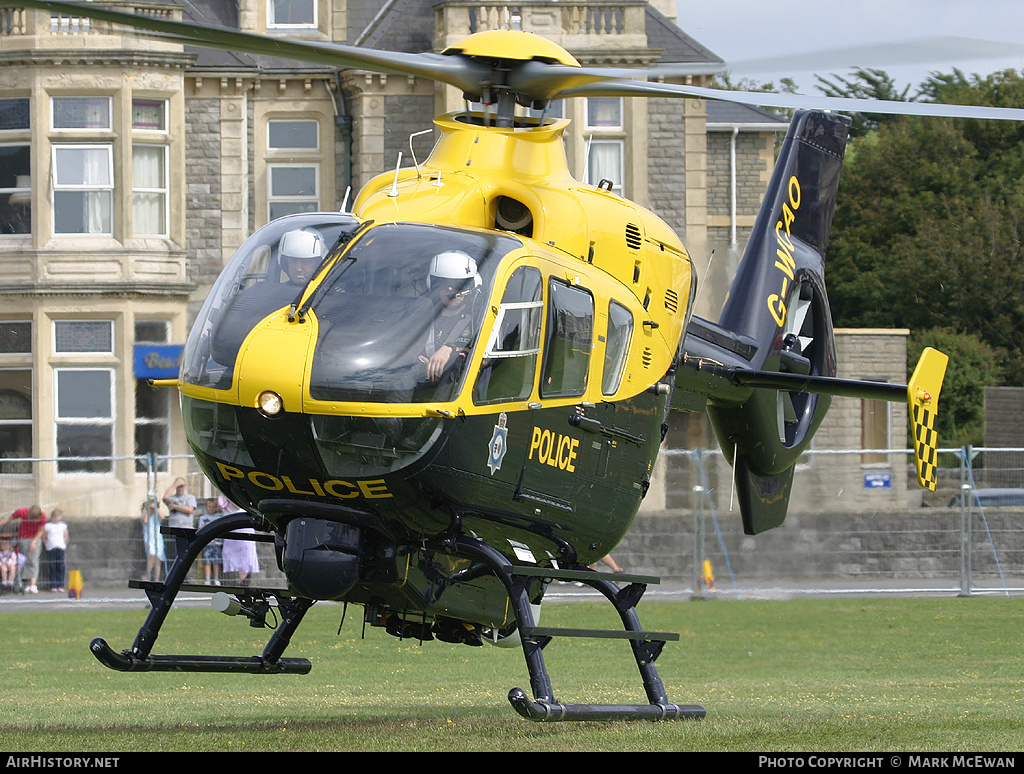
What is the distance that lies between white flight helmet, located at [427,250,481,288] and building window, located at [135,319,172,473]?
20.0 meters

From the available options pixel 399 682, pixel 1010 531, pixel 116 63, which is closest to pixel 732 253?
pixel 1010 531

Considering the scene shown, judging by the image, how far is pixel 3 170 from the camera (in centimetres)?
2794

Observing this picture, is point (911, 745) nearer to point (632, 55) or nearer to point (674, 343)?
point (674, 343)

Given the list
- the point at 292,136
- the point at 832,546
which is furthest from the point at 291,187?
the point at 832,546

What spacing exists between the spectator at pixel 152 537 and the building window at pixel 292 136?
9.83 metres

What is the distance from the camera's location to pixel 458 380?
27.3 ft

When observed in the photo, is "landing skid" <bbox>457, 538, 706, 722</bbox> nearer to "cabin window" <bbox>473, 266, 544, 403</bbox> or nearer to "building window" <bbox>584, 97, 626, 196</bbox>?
"cabin window" <bbox>473, 266, 544, 403</bbox>

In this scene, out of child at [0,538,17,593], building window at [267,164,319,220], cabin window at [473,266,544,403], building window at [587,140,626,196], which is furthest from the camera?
building window at [587,140,626,196]

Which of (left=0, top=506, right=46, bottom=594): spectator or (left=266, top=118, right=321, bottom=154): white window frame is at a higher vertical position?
(left=266, top=118, right=321, bottom=154): white window frame

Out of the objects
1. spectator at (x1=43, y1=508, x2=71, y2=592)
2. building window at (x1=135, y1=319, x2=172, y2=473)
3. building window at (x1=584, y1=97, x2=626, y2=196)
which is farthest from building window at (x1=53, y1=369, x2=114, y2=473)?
building window at (x1=584, y1=97, x2=626, y2=196)

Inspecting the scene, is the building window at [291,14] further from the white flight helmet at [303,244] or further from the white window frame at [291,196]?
the white flight helmet at [303,244]

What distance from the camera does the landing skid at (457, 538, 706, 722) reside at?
8273mm

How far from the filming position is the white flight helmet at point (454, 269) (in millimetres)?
8445

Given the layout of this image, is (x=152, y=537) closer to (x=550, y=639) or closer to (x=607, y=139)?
(x=607, y=139)
